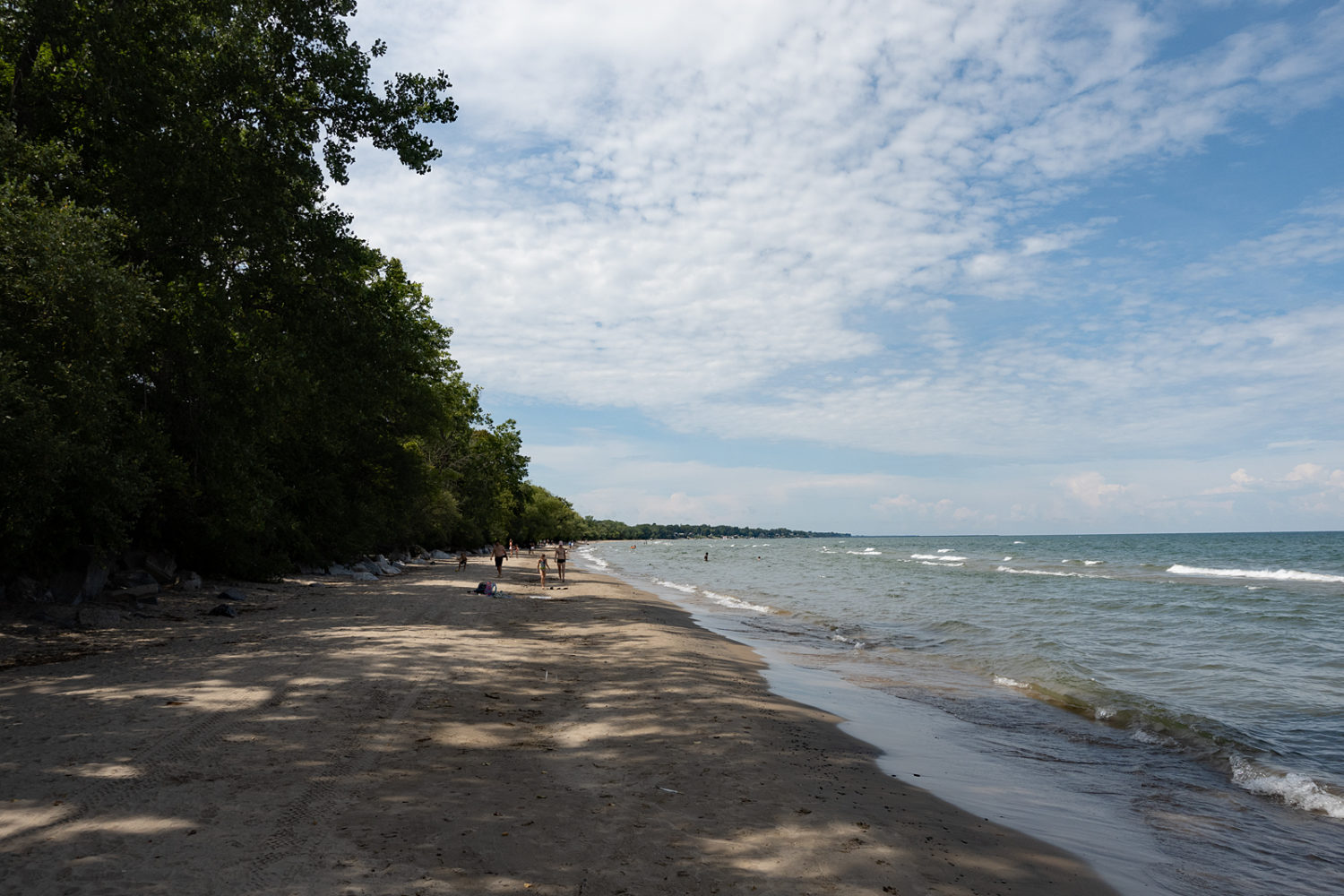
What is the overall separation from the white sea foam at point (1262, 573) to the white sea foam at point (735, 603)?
4069 centimetres

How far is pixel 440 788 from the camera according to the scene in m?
5.99

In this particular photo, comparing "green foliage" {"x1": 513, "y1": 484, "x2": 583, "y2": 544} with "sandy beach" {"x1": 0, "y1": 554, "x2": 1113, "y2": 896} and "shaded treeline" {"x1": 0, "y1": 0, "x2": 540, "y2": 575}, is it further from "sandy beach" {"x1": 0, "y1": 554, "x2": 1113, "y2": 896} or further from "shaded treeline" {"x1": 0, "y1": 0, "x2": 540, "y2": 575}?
"sandy beach" {"x1": 0, "y1": 554, "x2": 1113, "y2": 896}

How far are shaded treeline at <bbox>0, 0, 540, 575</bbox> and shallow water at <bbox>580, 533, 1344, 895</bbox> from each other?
1214 cm

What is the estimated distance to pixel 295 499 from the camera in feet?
92.0

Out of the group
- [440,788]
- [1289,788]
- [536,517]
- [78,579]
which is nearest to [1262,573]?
[1289,788]

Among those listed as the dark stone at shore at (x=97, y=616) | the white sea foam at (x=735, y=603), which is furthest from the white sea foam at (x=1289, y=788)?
the white sea foam at (x=735, y=603)

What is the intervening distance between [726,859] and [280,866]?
2927mm

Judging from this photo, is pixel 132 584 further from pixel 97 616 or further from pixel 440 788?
pixel 440 788

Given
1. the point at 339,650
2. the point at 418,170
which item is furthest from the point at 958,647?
the point at 418,170

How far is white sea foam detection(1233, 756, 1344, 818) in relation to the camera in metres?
7.93

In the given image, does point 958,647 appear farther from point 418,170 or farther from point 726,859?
point 418,170

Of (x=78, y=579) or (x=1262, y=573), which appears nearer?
(x=78, y=579)

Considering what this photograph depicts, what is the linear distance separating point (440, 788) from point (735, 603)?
26129 mm

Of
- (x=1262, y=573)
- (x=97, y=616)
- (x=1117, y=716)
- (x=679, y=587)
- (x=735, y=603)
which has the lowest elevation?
(x=679, y=587)
